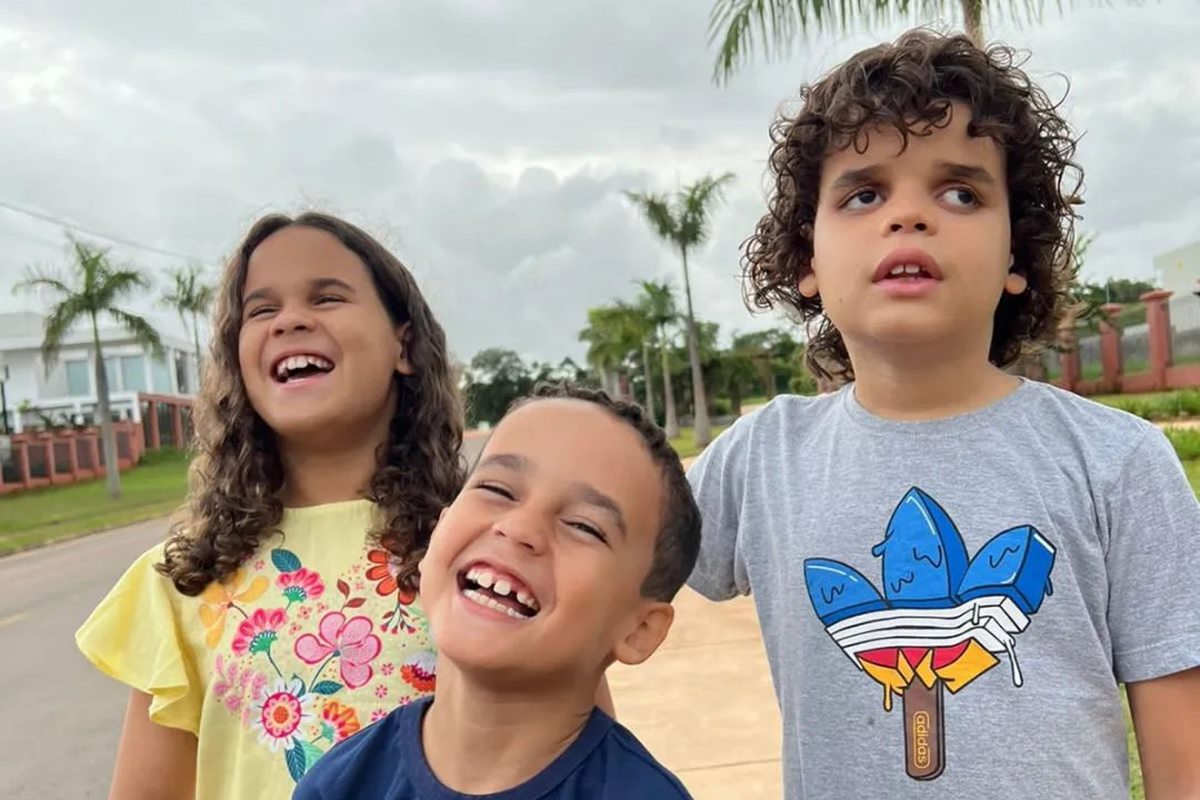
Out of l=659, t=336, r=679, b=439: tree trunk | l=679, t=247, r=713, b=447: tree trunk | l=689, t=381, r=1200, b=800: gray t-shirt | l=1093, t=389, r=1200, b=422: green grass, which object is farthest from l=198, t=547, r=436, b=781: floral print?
l=659, t=336, r=679, b=439: tree trunk

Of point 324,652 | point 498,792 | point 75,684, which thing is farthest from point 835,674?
point 75,684

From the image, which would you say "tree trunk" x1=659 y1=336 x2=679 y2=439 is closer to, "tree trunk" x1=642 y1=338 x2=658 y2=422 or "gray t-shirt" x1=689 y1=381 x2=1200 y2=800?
"tree trunk" x1=642 y1=338 x2=658 y2=422

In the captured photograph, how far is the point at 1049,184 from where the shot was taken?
176 cm

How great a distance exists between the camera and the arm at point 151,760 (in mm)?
1734

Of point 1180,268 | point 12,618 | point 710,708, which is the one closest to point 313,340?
point 710,708

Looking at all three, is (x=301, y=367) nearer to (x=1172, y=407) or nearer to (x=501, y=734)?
(x=501, y=734)

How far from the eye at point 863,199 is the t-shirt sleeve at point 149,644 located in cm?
120

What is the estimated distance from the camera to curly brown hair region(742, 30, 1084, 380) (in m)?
1.61

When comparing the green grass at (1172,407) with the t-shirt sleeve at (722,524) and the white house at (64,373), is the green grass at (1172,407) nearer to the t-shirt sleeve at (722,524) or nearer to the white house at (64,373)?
the t-shirt sleeve at (722,524)

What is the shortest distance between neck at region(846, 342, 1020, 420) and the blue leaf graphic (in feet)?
3.04

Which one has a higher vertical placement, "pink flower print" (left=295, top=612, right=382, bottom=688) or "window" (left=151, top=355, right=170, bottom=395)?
"window" (left=151, top=355, right=170, bottom=395)

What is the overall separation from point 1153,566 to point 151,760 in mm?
1457

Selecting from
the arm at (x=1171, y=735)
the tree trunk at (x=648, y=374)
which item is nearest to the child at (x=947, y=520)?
the arm at (x=1171, y=735)

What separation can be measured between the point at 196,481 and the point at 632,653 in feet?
3.14
